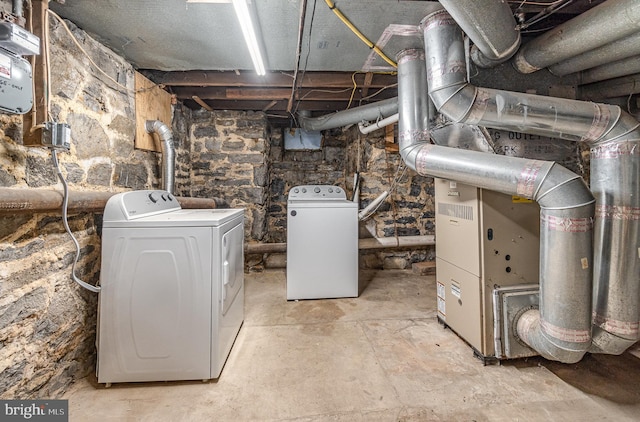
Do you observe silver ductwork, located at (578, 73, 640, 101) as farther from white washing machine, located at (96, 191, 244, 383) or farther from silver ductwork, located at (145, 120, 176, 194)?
silver ductwork, located at (145, 120, 176, 194)

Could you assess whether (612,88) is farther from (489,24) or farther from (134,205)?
(134,205)

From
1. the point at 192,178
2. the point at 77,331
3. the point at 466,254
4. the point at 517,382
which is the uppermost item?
the point at 192,178

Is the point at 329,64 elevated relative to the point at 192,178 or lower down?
elevated

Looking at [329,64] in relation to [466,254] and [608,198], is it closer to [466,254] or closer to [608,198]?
[466,254]

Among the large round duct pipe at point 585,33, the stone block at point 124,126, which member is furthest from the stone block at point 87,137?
the large round duct pipe at point 585,33

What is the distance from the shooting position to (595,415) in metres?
1.30

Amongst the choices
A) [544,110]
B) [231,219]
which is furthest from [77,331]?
[544,110]

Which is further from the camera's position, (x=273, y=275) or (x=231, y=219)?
(x=273, y=275)

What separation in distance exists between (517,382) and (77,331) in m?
2.47

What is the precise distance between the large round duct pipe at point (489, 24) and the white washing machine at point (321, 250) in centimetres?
162

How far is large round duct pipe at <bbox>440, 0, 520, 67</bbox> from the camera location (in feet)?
4.17
